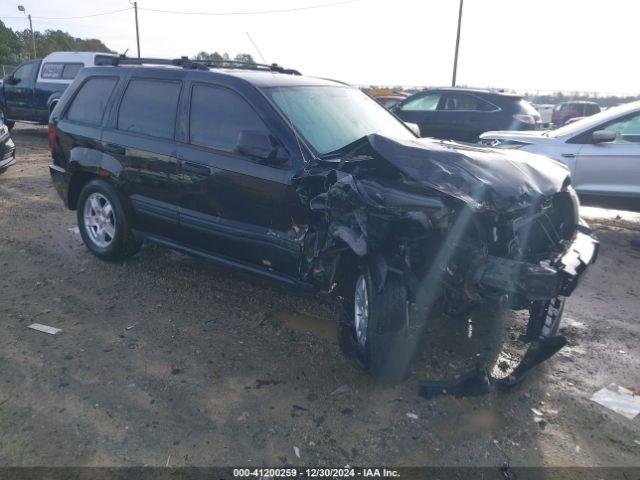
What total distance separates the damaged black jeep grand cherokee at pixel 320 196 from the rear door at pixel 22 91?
9994mm

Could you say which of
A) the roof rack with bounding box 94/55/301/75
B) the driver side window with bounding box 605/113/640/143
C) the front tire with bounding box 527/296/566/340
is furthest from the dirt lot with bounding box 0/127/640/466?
the driver side window with bounding box 605/113/640/143

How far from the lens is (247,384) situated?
3340 mm

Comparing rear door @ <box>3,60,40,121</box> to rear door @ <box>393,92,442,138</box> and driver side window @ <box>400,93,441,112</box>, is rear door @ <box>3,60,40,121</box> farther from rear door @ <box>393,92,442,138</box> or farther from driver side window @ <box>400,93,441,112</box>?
driver side window @ <box>400,93,441,112</box>

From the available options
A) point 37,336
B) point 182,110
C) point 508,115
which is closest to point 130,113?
point 182,110

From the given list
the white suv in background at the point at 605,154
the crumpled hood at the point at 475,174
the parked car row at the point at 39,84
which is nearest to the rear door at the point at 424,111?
the white suv in background at the point at 605,154

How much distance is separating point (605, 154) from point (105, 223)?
6255mm

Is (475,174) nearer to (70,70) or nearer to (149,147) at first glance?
(149,147)

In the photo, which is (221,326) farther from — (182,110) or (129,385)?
(182,110)

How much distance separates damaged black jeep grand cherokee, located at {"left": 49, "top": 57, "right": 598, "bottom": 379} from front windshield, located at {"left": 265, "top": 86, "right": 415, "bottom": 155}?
16 millimetres

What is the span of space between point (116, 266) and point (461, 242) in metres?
3.66

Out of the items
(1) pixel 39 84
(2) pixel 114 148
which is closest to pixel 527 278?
(2) pixel 114 148

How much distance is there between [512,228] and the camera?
3119mm

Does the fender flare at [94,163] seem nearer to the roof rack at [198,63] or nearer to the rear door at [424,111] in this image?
the roof rack at [198,63]

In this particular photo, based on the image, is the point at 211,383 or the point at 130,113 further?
the point at 130,113
